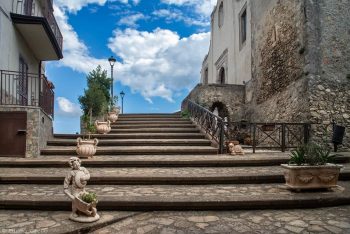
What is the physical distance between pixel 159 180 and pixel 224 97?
10.2 m

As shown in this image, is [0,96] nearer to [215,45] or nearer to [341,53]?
[341,53]

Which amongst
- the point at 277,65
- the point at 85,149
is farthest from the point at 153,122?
the point at 277,65

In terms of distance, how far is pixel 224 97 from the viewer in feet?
51.5

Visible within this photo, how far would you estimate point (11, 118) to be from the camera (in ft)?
28.1

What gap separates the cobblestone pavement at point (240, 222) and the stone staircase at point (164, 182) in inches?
7.6

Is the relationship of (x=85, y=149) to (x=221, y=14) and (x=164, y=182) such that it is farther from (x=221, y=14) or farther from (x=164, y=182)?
(x=221, y=14)

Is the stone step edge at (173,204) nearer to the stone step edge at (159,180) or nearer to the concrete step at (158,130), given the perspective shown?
the stone step edge at (159,180)

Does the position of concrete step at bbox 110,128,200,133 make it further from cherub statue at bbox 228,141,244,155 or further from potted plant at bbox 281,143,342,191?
potted plant at bbox 281,143,342,191

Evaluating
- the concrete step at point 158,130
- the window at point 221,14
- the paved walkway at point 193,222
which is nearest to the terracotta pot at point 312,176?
the paved walkway at point 193,222

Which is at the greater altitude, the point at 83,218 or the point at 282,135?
the point at 282,135

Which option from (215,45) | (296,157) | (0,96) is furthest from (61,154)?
(215,45)

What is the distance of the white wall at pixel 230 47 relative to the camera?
1666 centimetres

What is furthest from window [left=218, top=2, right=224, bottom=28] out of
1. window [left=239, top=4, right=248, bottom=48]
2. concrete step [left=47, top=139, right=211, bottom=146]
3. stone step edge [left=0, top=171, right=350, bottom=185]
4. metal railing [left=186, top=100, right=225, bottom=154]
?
stone step edge [left=0, top=171, right=350, bottom=185]

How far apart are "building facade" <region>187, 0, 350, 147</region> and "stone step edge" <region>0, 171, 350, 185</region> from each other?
4.52 m
